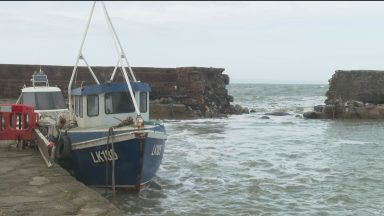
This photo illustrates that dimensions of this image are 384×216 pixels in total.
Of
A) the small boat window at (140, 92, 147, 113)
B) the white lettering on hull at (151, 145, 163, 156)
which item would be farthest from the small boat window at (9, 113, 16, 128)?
the white lettering on hull at (151, 145, 163, 156)

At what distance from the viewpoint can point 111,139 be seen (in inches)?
376

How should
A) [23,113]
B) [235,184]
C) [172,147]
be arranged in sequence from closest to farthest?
[235,184]
[23,113]
[172,147]

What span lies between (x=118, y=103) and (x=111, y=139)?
1.68 meters

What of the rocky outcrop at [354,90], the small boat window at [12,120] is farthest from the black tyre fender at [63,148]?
the rocky outcrop at [354,90]

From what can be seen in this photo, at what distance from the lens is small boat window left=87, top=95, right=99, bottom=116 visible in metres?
A: 11.0

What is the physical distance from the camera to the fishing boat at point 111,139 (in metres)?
9.60

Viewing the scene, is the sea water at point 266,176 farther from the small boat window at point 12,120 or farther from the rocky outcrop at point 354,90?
the rocky outcrop at point 354,90

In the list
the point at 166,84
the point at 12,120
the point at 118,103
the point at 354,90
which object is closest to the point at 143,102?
the point at 118,103

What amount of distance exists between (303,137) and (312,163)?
6.94 metres

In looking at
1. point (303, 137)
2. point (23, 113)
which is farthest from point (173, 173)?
point (303, 137)

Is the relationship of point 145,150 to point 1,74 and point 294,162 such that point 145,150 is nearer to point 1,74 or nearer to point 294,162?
point 294,162

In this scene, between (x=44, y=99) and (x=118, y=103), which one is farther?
(x=44, y=99)

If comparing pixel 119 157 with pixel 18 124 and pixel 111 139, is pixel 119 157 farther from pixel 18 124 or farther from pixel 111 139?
pixel 18 124

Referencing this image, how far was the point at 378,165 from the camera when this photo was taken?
13820 mm
